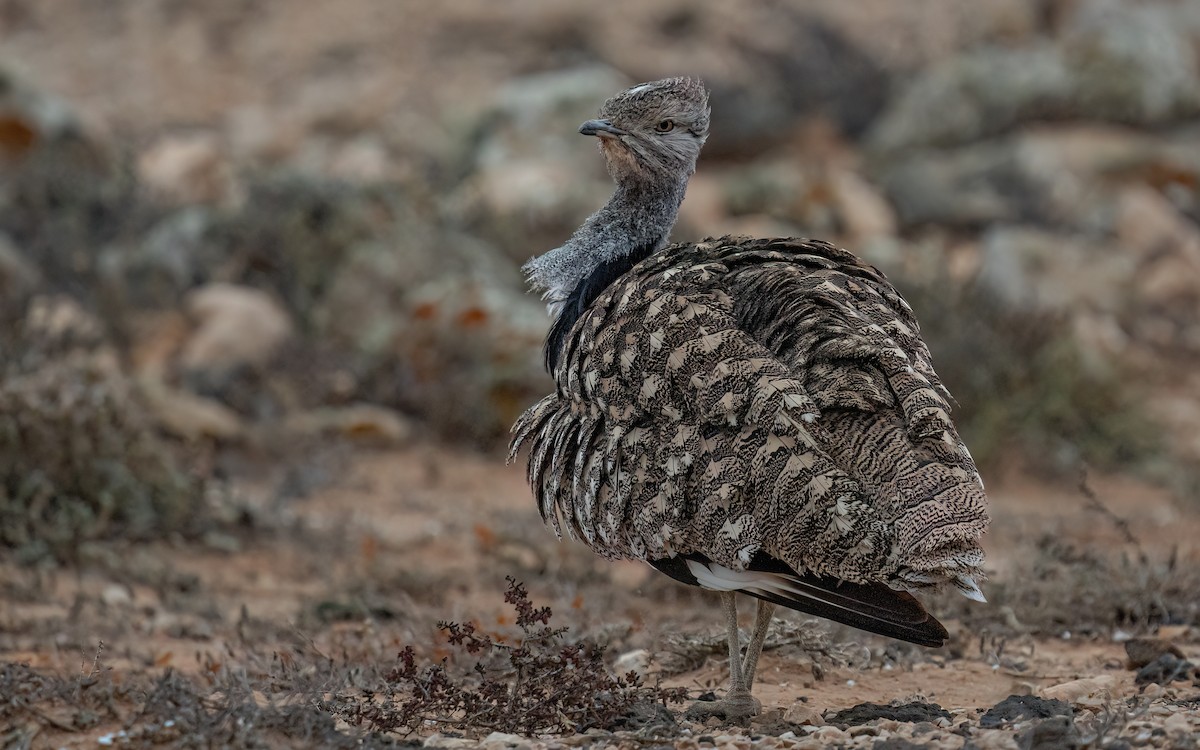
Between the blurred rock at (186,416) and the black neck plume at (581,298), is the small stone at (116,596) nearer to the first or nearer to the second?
the blurred rock at (186,416)

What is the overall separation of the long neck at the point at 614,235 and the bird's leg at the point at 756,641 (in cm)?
Answer: 143

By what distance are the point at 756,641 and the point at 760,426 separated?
842 millimetres

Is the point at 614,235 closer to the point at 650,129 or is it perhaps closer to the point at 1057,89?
the point at 650,129

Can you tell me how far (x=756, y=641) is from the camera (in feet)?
14.9

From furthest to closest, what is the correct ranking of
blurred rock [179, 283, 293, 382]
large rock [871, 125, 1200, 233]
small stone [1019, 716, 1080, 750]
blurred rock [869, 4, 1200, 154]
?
blurred rock [869, 4, 1200, 154] < large rock [871, 125, 1200, 233] < blurred rock [179, 283, 293, 382] < small stone [1019, 716, 1080, 750]

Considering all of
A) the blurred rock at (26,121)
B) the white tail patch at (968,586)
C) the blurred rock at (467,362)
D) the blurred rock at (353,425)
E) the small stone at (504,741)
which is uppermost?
the blurred rock at (26,121)

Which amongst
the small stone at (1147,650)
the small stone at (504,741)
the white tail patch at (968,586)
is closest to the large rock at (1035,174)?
the small stone at (1147,650)

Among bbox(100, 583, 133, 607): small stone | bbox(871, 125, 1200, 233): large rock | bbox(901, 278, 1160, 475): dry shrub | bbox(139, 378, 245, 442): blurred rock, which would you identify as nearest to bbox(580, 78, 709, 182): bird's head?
bbox(100, 583, 133, 607): small stone

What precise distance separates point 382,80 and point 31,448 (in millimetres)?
14108

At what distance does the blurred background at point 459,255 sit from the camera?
761cm

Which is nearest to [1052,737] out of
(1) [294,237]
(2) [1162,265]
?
(1) [294,237]

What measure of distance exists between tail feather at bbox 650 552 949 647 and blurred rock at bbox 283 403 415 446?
6403 millimetres

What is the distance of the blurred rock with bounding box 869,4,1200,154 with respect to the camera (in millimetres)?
16484

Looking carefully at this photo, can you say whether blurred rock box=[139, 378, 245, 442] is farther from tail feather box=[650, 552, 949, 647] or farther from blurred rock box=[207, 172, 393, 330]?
tail feather box=[650, 552, 949, 647]
